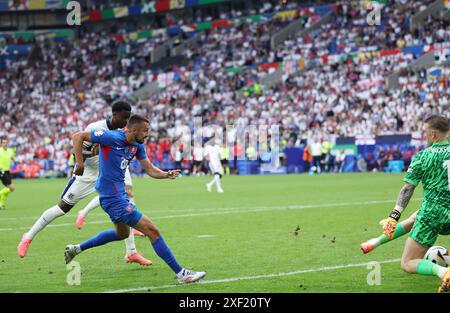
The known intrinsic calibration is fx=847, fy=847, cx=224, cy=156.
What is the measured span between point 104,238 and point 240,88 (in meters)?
45.6

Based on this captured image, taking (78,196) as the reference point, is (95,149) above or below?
above

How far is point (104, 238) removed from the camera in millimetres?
11188

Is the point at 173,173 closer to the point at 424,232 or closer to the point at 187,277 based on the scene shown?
the point at 187,277

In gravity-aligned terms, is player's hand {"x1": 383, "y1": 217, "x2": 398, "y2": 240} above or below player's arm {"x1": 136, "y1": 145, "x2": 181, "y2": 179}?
below

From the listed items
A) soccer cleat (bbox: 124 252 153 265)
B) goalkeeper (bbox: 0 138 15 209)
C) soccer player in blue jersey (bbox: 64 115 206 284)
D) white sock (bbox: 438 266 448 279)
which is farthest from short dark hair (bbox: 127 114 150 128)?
goalkeeper (bbox: 0 138 15 209)

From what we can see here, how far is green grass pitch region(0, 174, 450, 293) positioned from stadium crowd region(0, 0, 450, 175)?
2120 centimetres

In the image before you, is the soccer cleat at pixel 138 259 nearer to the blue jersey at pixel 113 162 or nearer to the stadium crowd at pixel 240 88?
the blue jersey at pixel 113 162

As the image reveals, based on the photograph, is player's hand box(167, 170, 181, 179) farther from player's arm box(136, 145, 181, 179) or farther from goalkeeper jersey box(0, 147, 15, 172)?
goalkeeper jersey box(0, 147, 15, 172)

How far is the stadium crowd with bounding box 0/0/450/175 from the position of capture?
46.2m

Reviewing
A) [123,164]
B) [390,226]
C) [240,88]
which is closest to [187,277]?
[123,164]

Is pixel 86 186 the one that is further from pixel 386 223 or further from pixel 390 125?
pixel 390 125

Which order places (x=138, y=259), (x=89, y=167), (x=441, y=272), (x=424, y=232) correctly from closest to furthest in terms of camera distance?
(x=441, y=272), (x=424, y=232), (x=138, y=259), (x=89, y=167)

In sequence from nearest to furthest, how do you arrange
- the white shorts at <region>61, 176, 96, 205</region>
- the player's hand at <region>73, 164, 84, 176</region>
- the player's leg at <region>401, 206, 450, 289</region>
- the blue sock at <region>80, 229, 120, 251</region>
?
the player's leg at <region>401, 206, 450, 289</region> → the player's hand at <region>73, 164, 84, 176</region> → the blue sock at <region>80, 229, 120, 251</region> → the white shorts at <region>61, 176, 96, 205</region>

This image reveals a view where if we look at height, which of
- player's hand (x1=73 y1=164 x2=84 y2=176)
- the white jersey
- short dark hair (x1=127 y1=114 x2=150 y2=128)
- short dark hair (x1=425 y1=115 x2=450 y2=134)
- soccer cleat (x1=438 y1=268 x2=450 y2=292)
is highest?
short dark hair (x1=127 y1=114 x2=150 y2=128)
